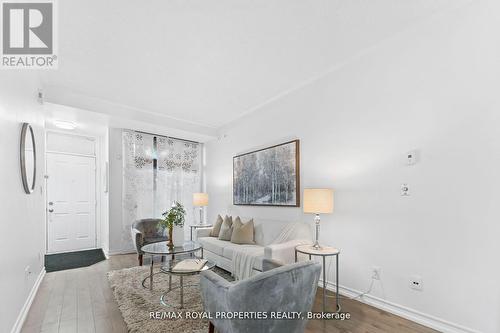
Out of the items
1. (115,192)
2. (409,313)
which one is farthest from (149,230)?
(409,313)

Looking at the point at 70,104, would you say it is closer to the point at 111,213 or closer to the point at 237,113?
the point at 111,213

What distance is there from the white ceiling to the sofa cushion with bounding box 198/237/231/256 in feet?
7.97

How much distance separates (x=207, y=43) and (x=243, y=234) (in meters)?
2.69

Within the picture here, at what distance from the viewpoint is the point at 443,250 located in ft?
7.11

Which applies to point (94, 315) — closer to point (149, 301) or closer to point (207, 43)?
point (149, 301)

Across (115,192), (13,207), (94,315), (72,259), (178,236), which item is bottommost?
(72,259)

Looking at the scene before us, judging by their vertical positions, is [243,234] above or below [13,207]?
below

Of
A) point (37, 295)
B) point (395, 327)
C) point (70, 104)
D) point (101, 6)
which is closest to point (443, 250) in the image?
point (395, 327)

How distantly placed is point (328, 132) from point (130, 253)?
177 inches

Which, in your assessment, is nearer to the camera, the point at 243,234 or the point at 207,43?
the point at 207,43

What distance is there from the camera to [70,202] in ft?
18.4

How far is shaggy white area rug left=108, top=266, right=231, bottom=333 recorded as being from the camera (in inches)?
86.0

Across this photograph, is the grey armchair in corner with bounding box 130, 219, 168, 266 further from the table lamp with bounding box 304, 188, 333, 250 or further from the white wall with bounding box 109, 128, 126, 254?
the table lamp with bounding box 304, 188, 333, 250

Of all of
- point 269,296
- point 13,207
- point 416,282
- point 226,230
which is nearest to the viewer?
point 269,296
